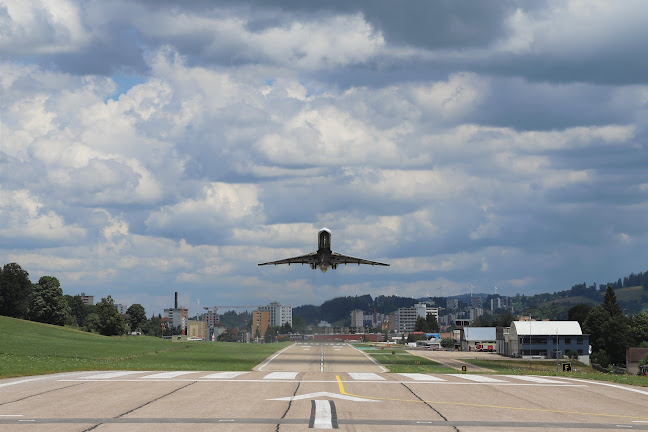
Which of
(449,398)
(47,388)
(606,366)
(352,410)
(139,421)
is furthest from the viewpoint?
(606,366)

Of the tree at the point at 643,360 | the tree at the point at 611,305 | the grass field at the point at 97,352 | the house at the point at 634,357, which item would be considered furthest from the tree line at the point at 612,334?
the grass field at the point at 97,352

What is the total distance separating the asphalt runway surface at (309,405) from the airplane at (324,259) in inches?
1720

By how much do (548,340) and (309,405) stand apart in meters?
138

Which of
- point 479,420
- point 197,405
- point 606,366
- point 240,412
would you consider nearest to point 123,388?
point 197,405

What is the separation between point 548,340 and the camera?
512 ft

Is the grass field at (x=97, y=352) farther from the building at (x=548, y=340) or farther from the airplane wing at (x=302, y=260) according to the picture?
the building at (x=548, y=340)

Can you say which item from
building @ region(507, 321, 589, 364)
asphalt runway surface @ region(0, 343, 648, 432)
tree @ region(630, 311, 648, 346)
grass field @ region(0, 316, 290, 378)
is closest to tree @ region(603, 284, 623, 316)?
tree @ region(630, 311, 648, 346)

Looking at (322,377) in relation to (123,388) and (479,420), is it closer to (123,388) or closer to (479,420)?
(123,388)

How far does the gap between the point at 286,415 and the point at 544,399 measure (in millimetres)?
14435

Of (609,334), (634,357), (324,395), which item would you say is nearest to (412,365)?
(634,357)

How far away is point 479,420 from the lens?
1034 inches

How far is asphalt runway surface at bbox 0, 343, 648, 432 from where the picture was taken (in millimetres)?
24562

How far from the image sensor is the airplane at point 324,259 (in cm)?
8712

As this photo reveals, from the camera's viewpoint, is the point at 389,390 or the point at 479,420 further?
the point at 389,390
